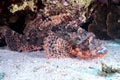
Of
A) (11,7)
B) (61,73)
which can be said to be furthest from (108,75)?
(11,7)

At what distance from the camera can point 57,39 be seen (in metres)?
4.46

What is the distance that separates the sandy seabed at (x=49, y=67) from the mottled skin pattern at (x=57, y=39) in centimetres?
17

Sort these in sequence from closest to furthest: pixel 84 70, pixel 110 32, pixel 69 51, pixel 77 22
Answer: pixel 84 70 < pixel 69 51 < pixel 77 22 < pixel 110 32

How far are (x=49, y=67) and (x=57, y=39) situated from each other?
32.6 inches

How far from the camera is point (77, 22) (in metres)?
5.08

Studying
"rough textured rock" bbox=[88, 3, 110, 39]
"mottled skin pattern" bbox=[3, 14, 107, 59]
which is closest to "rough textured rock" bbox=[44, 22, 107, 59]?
"mottled skin pattern" bbox=[3, 14, 107, 59]

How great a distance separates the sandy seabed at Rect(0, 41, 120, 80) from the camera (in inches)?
135

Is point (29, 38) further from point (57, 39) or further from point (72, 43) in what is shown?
point (72, 43)

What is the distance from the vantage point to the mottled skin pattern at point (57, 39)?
4234 millimetres

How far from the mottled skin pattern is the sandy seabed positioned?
0.17m

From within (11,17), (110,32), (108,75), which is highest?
(11,17)

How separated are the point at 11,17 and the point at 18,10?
1.06 ft

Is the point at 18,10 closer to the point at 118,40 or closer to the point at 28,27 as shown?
the point at 28,27

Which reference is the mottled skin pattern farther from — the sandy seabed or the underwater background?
the sandy seabed
